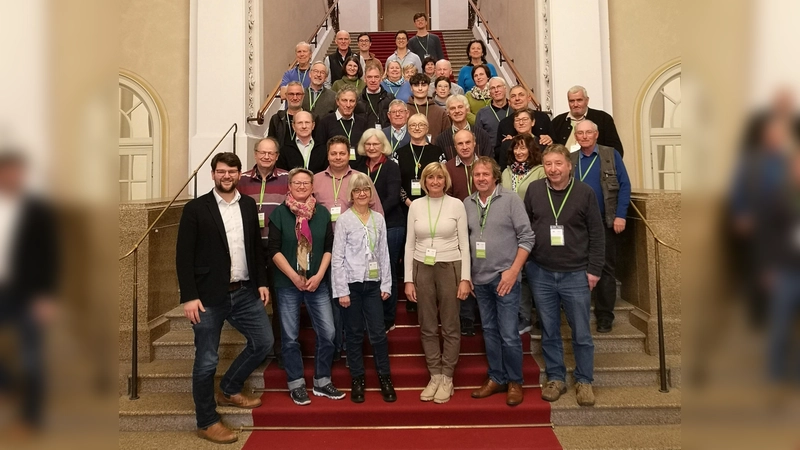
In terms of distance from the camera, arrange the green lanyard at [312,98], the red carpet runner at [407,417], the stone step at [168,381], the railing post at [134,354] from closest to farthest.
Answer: the red carpet runner at [407,417], the railing post at [134,354], the stone step at [168,381], the green lanyard at [312,98]

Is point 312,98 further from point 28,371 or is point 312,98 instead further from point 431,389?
point 28,371

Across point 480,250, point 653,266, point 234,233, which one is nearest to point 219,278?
point 234,233

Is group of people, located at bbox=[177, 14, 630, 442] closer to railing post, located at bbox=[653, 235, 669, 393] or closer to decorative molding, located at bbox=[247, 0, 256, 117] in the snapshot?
railing post, located at bbox=[653, 235, 669, 393]

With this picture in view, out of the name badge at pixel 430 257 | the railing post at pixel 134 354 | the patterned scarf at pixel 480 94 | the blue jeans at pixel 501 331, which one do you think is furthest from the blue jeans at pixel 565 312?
the railing post at pixel 134 354

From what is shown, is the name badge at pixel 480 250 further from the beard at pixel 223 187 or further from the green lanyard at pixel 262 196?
the beard at pixel 223 187


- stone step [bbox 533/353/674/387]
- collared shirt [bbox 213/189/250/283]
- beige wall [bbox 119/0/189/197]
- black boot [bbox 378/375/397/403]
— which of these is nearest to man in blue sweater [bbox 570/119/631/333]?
stone step [bbox 533/353/674/387]

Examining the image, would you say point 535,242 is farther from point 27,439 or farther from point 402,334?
point 27,439

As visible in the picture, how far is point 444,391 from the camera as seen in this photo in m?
4.17

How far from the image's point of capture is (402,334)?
4891 millimetres

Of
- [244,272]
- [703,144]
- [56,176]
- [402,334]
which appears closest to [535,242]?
[402,334]

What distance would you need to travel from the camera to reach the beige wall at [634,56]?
7.16 meters

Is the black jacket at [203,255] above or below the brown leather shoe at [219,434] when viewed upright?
above

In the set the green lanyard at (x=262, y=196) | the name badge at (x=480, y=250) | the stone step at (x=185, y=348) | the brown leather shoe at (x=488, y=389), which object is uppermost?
the green lanyard at (x=262, y=196)

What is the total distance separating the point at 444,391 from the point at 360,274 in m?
1.25
